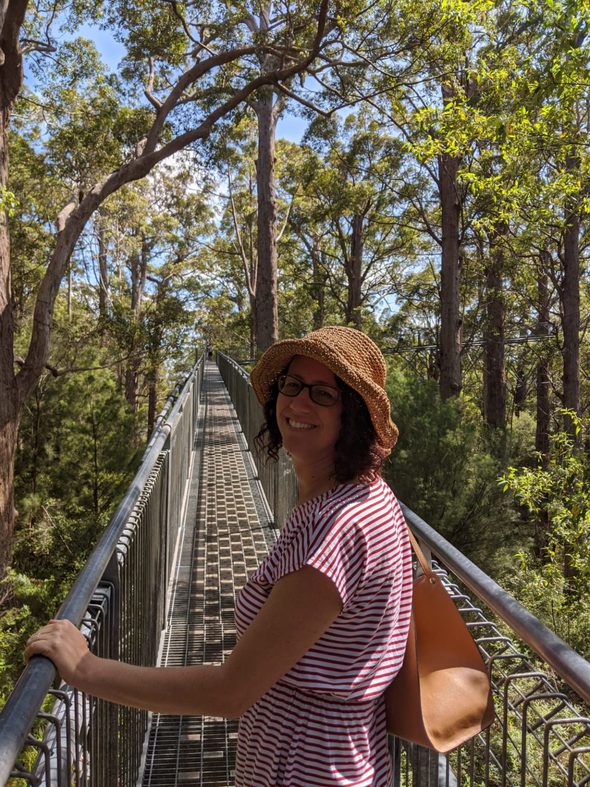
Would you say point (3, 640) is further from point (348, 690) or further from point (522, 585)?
point (348, 690)

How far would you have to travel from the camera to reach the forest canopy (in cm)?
1088

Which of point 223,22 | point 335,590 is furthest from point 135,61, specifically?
point 335,590

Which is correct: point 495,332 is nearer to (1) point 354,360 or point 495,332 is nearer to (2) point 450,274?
(2) point 450,274

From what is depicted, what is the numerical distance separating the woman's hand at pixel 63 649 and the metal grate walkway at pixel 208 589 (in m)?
2.46

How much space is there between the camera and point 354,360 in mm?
1786

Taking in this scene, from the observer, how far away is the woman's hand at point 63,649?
143cm

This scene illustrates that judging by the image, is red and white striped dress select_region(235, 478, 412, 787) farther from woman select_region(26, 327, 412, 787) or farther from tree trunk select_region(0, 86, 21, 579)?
tree trunk select_region(0, 86, 21, 579)

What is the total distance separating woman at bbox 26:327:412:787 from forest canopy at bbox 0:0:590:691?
7176 mm

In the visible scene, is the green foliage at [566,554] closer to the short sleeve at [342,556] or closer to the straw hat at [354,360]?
the straw hat at [354,360]

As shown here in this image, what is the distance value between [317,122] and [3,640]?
14381mm

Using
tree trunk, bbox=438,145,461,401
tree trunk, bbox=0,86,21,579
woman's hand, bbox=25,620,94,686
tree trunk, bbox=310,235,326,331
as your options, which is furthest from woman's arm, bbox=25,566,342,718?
tree trunk, bbox=310,235,326,331

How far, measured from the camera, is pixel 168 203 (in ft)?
116

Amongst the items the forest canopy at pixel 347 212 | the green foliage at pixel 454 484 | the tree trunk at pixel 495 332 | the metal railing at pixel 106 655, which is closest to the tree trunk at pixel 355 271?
the forest canopy at pixel 347 212

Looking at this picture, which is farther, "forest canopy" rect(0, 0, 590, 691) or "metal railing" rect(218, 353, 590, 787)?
"forest canopy" rect(0, 0, 590, 691)
